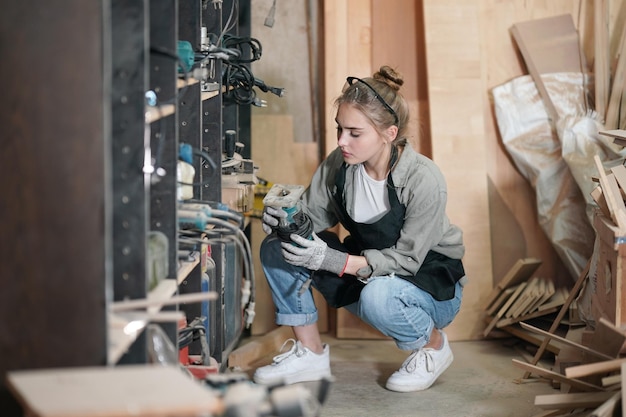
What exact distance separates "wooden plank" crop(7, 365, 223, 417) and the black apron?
1.72 metres

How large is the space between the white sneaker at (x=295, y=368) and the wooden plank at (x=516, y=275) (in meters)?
0.98

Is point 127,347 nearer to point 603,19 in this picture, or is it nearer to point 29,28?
point 29,28

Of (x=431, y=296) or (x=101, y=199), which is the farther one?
(x=431, y=296)

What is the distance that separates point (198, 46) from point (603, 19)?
2.21m

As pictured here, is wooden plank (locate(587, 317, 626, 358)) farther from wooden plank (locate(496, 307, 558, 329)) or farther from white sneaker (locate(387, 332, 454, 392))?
wooden plank (locate(496, 307, 558, 329))

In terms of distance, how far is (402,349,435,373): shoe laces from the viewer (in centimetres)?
341

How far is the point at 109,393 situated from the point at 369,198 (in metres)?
1.93

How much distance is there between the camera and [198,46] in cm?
285

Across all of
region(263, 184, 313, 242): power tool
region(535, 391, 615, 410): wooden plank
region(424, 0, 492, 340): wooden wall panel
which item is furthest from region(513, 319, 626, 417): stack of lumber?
region(424, 0, 492, 340): wooden wall panel

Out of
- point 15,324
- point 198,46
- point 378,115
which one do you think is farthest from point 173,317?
point 378,115

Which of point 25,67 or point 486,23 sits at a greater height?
point 486,23

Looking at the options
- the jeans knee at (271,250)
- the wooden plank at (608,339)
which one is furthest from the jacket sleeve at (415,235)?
the wooden plank at (608,339)

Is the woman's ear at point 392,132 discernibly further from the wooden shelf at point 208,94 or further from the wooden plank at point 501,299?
the wooden plank at point 501,299

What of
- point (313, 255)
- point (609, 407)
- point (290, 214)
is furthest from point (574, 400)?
point (290, 214)
